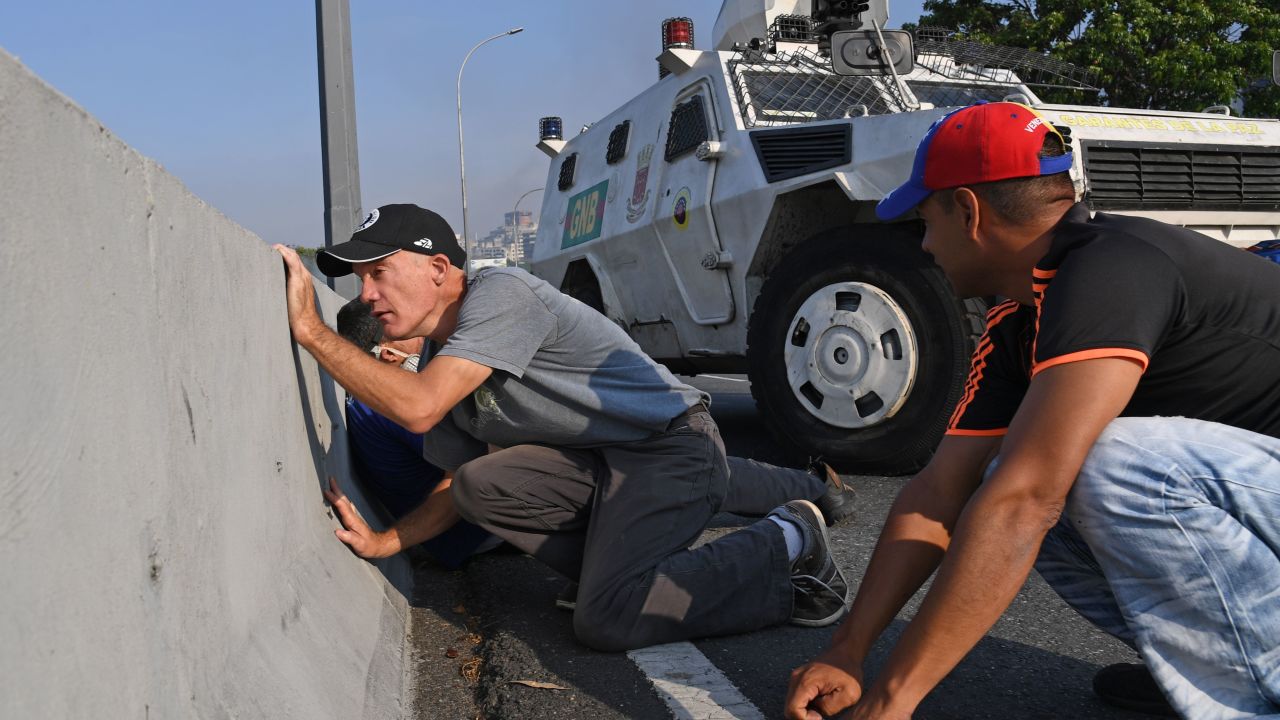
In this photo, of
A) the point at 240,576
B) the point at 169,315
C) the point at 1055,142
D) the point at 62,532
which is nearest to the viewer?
the point at 62,532

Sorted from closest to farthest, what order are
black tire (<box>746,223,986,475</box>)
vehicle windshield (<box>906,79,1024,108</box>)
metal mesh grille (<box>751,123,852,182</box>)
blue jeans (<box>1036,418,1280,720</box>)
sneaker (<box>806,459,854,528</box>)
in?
blue jeans (<box>1036,418,1280,720</box>) → sneaker (<box>806,459,854,528</box>) → black tire (<box>746,223,986,475</box>) → metal mesh grille (<box>751,123,852,182</box>) → vehicle windshield (<box>906,79,1024,108</box>)

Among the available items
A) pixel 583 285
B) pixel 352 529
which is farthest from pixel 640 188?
pixel 352 529

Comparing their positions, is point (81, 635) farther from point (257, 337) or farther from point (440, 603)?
point (440, 603)

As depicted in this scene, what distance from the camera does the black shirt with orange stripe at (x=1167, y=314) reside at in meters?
1.91

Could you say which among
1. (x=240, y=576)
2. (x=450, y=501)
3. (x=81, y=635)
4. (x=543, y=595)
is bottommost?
(x=543, y=595)

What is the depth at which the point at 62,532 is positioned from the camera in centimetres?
120

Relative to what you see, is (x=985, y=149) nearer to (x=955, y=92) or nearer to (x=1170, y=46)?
(x=955, y=92)

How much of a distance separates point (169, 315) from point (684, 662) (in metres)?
1.65

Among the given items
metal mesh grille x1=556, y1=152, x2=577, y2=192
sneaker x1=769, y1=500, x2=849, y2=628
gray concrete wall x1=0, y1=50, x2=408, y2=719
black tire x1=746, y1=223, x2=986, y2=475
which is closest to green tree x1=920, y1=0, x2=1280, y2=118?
metal mesh grille x1=556, y1=152, x2=577, y2=192

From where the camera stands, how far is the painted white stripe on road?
2.46 metres

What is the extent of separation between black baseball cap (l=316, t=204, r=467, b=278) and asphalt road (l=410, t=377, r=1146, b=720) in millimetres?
1040

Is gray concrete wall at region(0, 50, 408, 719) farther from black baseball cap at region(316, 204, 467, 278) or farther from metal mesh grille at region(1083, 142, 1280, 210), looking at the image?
metal mesh grille at region(1083, 142, 1280, 210)

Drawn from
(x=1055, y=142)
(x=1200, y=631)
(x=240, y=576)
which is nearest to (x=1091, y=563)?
(x=1200, y=631)

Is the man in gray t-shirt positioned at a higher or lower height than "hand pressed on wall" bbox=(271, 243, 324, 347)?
lower
